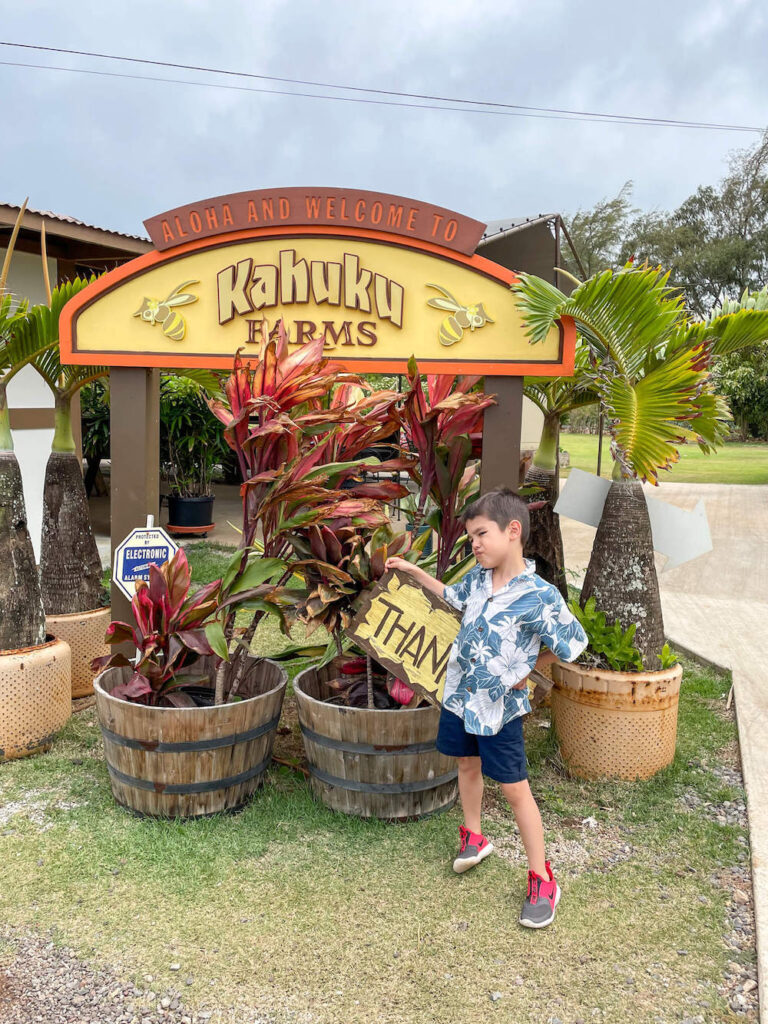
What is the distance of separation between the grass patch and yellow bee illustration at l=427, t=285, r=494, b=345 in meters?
2.07

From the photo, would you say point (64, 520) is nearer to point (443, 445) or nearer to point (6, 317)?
point (6, 317)

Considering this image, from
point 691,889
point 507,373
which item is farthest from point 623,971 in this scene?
point 507,373

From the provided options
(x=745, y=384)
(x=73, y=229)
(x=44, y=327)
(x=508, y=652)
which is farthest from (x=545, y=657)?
(x=745, y=384)

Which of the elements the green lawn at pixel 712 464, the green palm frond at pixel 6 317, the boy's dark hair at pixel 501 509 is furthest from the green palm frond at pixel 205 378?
the green lawn at pixel 712 464

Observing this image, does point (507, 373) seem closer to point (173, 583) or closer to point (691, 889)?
point (173, 583)

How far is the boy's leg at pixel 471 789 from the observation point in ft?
9.53

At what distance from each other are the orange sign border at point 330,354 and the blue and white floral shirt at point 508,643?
1.35 m

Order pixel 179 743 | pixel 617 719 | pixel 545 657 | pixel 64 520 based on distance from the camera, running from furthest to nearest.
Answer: pixel 64 520 < pixel 617 719 < pixel 179 743 < pixel 545 657

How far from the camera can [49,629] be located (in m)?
4.55

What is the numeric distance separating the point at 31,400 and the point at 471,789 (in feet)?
19.6

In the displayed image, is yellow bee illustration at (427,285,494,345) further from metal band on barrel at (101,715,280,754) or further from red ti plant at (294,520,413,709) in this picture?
metal band on barrel at (101,715,280,754)

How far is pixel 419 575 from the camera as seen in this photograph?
3.09 m

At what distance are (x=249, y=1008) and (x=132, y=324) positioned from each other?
2.91 meters

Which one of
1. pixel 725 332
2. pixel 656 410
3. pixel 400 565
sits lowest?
pixel 400 565
